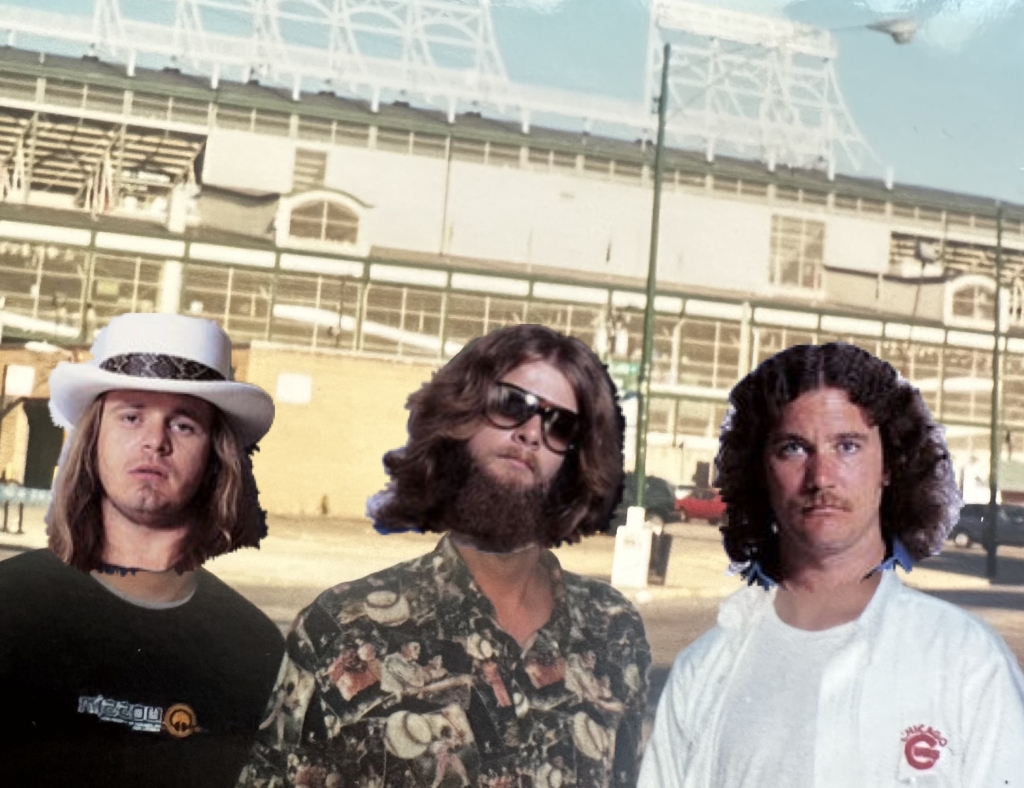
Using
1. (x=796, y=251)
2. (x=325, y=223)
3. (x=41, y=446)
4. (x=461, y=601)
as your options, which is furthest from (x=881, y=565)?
(x=41, y=446)

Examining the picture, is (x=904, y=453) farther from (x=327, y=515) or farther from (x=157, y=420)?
(x=157, y=420)

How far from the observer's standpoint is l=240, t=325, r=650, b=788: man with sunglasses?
2570 millimetres

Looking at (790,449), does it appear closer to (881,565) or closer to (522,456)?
(881,565)

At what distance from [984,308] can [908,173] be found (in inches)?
17.9

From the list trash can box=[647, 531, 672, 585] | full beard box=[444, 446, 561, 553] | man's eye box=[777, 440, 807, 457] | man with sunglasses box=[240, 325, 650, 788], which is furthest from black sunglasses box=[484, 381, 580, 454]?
man's eye box=[777, 440, 807, 457]

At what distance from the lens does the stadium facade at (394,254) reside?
2834 mm

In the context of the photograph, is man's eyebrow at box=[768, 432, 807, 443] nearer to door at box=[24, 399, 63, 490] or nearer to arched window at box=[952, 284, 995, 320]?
arched window at box=[952, 284, 995, 320]

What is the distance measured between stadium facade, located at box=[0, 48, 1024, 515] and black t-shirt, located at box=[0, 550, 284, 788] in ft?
1.11

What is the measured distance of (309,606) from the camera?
8.95 ft

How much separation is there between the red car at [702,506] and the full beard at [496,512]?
0.41 m

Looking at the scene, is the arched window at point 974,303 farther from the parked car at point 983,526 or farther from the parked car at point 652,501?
the parked car at point 652,501

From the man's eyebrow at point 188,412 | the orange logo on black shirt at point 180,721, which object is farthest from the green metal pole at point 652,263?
the orange logo on black shirt at point 180,721

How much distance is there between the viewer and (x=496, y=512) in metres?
2.74

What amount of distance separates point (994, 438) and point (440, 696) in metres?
1.74
